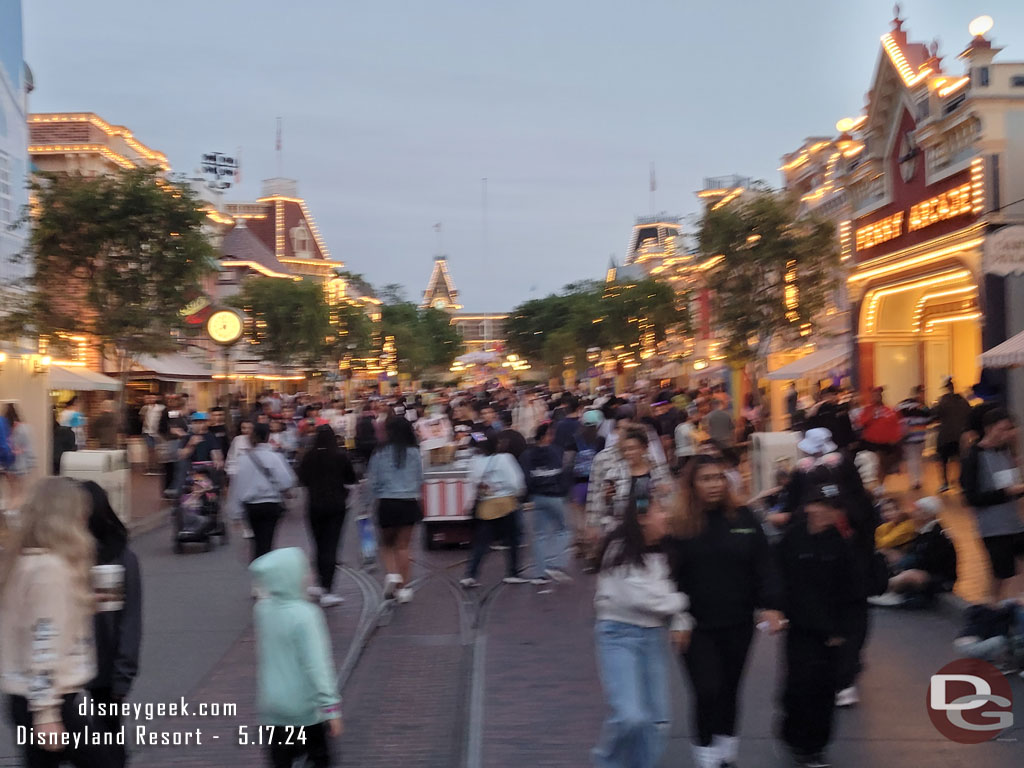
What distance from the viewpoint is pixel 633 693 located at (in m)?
5.19

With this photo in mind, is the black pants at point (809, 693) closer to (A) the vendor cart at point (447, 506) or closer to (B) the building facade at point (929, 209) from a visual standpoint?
(A) the vendor cart at point (447, 506)

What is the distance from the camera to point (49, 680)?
4.05 metres

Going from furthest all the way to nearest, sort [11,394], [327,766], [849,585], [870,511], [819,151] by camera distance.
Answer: [819,151] → [11,394] → [870,511] → [849,585] → [327,766]

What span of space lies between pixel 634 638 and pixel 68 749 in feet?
8.09

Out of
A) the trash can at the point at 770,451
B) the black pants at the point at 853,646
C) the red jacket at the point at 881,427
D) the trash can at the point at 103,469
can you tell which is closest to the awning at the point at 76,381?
the trash can at the point at 103,469

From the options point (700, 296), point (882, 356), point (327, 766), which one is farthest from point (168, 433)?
point (700, 296)

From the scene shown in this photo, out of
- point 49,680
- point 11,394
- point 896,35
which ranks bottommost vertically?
point 49,680

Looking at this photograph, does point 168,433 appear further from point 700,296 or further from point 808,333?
point 700,296

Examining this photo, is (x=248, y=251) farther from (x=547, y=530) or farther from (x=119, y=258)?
(x=547, y=530)

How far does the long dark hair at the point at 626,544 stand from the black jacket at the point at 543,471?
6.16 m

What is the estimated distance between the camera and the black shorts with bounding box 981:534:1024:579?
8.26m

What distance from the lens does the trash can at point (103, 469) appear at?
48.2 ft

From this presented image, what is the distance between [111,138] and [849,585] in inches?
1450

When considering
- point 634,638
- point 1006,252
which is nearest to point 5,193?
point 1006,252
